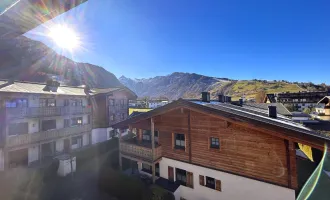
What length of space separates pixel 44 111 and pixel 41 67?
3327 cm

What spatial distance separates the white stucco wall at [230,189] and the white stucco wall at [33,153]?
644 inches

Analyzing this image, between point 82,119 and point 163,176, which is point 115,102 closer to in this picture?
point 82,119

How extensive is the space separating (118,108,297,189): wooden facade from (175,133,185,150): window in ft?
0.86

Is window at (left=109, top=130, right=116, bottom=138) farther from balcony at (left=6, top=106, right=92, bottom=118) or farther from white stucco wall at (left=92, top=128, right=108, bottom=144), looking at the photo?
balcony at (left=6, top=106, right=92, bottom=118)

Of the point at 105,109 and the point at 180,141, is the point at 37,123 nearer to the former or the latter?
the point at 105,109

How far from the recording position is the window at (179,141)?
44.8ft

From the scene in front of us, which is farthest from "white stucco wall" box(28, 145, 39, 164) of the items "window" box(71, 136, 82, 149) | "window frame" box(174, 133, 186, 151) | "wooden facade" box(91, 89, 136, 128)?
"window frame" box(174, 133, 186, 151)

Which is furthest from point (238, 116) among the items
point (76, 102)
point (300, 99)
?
point (300, 99)

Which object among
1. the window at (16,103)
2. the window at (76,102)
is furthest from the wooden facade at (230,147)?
the window at (76,102)

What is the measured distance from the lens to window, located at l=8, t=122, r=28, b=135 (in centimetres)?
1734

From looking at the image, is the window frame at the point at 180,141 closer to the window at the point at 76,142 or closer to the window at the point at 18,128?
the window at the point at 18,128

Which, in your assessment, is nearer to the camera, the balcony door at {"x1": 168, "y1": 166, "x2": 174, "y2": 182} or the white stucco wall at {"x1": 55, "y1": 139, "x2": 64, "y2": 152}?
the balcony door at {"x1": 168, "y1": 166, "x2": 174, "y2": 182}

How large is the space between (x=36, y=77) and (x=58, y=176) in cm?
3132

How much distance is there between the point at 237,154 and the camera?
1117cm
